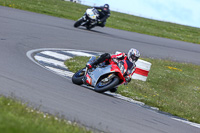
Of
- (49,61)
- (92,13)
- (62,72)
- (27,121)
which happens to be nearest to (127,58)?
(62,72)

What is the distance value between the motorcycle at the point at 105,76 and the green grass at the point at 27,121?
11.9 ft

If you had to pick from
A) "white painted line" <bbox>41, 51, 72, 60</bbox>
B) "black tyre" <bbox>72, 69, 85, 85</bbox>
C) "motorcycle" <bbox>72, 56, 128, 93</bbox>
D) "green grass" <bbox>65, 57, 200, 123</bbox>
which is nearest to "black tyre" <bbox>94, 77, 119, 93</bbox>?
"motorcycle" <bbox>72, 56, 128, 93</bbox>

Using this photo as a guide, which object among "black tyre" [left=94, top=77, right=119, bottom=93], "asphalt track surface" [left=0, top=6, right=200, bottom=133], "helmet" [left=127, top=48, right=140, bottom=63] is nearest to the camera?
"asphalt track surface" [left=0, top=6, right=200, bottom=133]

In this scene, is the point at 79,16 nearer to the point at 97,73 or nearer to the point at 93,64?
the point at 93,64

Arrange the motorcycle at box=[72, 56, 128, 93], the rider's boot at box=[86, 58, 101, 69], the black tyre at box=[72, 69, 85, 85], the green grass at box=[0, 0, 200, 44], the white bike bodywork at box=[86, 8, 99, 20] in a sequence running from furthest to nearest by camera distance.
Answer: the green grass at box=[0, 0, 200, 44] → the white bike bodywork at box=[86, 8, 99, 20] → the black tyre at box=[72, 69, 85, 85] → the rider's boot at box=[86, 58, 101, 69] → the motorcycle at box=[72, 56, 128, 93]

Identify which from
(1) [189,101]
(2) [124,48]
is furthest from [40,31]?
(1) [189,101]

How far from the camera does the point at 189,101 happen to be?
1216 cm

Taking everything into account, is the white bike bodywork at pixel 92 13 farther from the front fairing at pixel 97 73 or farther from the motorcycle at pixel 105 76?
the front fairing at pixel 97 73

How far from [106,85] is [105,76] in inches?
10.8

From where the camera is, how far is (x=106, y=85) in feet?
30.3

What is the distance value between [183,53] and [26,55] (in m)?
12.5

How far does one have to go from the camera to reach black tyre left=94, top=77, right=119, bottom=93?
9.10m

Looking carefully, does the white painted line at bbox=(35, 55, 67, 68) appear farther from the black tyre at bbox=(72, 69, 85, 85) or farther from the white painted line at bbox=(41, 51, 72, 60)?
the black tyre at bbox=(72, 69, 85, 85)

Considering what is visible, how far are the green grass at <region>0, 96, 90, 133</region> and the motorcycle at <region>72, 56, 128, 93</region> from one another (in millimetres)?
3621
